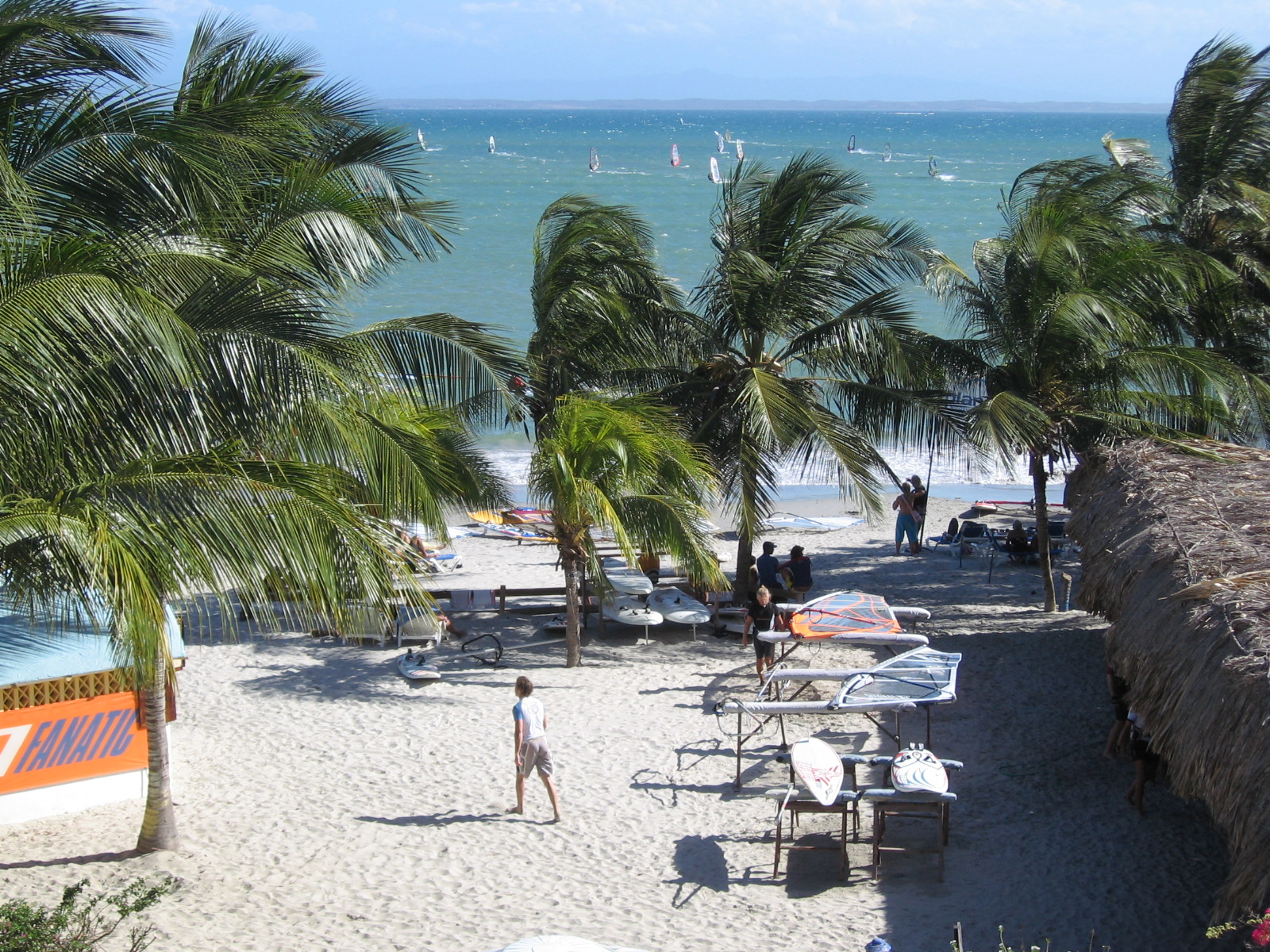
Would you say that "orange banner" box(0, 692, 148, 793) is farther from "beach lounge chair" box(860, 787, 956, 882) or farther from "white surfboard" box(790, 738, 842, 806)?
"beach lounge chair" box(860, 787, 956, 882)

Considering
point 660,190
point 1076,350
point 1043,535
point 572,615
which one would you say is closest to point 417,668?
point 572,615

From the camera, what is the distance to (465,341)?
805cm

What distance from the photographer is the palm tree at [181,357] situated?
4.97m

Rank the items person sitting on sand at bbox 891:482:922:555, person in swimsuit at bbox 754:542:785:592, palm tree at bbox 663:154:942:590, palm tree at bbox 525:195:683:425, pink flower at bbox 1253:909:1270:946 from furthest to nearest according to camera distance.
Answer: 1. person sitting on sand at bbox 891:482:922:555
2. palm tree at bbox 525:195:683:425
3. person in swimsuit at bbox 754:542:785:592
4. palm tree at bbox 663:154:942:590
5. pink flower at bbox 1253:909:1270:946

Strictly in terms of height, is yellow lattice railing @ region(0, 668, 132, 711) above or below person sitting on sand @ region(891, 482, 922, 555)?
above

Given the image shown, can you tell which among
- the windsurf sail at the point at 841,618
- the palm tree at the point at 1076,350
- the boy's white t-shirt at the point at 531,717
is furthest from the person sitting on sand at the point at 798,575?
the boy's white t-shirt at the point at 531,717

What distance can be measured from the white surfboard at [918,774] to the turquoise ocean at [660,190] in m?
4.35

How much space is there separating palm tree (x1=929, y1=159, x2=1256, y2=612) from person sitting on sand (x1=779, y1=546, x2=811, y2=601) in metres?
2.31

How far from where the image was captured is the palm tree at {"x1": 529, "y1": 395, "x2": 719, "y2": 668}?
10.9 meters

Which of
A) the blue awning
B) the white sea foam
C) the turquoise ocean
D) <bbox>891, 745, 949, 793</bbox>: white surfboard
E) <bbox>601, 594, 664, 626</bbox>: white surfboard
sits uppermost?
the turquoise ocean

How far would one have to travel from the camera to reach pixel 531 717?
7.94 m

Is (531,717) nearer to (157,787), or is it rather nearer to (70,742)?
(157,787)

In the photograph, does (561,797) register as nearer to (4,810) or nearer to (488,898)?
(488,898)

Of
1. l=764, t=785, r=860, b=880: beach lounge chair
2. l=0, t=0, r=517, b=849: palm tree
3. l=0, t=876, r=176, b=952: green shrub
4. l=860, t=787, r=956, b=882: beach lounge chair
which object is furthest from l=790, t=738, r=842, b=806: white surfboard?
l=0, t=876, r=176, b=952: green shrub
